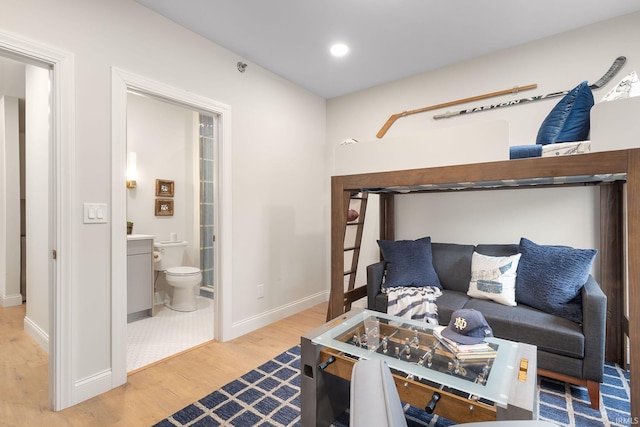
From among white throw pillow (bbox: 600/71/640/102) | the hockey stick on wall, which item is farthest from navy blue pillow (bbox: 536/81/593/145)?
the hockey stick on wall

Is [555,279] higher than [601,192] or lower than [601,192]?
lower

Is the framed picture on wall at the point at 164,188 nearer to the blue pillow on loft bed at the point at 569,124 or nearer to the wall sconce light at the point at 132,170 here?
the wall sconce light at the point at 132,170

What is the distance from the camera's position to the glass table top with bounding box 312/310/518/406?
1229 mm

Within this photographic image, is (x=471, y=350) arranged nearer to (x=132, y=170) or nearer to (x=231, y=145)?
(x=231, y=145)

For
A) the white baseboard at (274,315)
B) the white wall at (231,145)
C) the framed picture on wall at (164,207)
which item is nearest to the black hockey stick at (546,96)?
the white wall at (231,145)

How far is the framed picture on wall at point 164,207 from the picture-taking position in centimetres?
397

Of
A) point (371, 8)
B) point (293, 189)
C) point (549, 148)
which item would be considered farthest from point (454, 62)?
point (293, 189)

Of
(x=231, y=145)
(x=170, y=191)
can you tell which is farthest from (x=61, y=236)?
(x=170, y=191)

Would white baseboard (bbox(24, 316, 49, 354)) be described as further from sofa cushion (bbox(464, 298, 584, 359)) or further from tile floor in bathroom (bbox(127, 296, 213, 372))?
sofa cushion (bbox(464, 298, 584, 359))

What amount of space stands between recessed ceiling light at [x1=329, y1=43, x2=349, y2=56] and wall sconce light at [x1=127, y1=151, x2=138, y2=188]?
2757mm

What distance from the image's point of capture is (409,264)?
8.78 ft

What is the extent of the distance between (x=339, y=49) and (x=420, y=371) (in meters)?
2.54

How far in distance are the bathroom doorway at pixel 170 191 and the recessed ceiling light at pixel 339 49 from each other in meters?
1.63

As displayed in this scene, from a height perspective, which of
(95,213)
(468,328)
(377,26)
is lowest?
(468,328)
